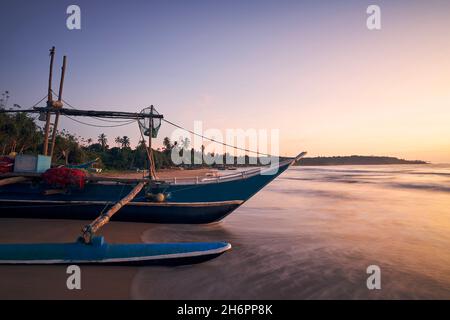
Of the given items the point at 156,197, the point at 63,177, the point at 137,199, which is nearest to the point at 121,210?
the point at 137,199

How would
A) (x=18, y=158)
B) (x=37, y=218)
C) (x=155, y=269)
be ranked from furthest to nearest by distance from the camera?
(x=37, y=218)
(x=18, y=158)
(x=155, y=269)

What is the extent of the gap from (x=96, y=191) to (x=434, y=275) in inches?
461

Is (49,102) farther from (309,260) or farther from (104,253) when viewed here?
(309,260)

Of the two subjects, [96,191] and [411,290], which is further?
[96,191]

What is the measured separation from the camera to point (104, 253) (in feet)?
21.1

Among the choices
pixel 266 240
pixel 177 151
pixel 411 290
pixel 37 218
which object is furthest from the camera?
pixel 177 151

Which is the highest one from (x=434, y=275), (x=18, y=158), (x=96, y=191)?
(x=18, y=158)

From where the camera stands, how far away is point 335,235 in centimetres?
1059

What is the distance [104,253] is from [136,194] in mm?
4129

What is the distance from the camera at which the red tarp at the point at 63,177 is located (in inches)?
394

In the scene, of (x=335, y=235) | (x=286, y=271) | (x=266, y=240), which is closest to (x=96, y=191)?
(x=266, y=240)

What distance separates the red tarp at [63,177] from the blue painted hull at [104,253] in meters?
3.83

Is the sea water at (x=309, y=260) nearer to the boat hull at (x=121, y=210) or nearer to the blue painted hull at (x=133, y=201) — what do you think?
the boat hull at (x=121, y=210)
